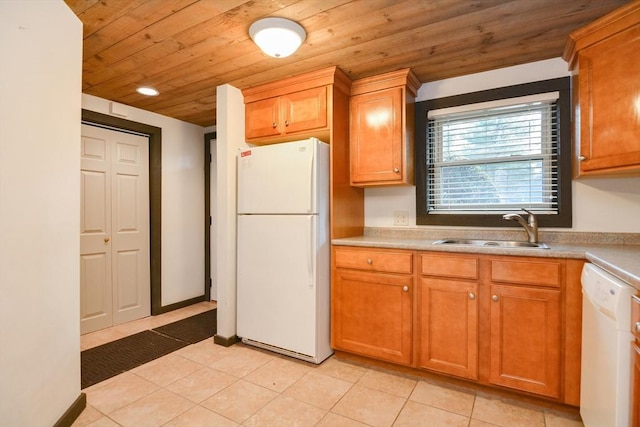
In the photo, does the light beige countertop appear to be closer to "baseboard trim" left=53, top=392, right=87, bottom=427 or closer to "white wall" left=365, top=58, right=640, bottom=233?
"white wall" left=365, top=58, right=640, bottom=233

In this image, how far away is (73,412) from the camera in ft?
5.58

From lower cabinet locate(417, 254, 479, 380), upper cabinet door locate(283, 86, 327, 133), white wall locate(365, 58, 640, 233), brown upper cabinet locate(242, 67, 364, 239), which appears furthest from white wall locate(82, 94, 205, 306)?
lower cabinet locate(417, 254, 479, 380)

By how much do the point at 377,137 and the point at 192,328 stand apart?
2.52m

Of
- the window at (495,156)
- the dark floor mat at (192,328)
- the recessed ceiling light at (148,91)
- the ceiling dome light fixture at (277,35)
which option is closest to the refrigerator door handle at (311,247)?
the window at (495,156)

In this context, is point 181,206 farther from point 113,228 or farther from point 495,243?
point 495,243

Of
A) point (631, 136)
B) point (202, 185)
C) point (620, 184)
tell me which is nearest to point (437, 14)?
point (631, 136)

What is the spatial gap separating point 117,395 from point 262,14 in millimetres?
2438

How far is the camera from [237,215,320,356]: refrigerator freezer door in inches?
91.9

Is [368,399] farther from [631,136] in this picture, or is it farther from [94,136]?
[94,136]

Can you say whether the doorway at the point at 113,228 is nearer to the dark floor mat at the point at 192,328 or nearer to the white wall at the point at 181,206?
the white wall at the point at 181,206

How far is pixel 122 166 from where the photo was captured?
3.25 m

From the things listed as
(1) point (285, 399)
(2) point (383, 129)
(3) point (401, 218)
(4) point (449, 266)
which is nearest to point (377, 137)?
(2) point (383, 129)

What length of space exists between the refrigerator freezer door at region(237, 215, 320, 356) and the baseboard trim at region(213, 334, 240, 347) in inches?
4.7

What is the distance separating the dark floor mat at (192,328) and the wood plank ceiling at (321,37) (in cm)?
226
